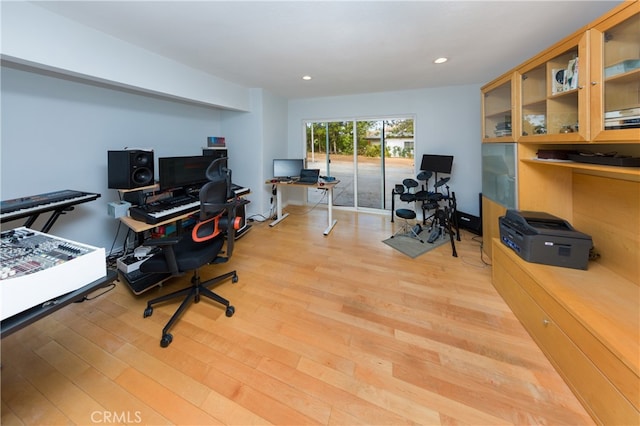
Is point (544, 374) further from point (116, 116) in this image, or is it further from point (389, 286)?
point (116, 116)

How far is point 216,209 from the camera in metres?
1.84

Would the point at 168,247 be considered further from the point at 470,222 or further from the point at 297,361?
the point at 470,222

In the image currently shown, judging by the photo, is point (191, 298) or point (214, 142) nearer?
point (191, 298)

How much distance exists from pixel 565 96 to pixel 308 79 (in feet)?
9.85

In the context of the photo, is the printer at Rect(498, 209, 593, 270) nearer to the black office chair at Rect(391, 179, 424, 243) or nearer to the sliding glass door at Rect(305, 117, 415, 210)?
the black office chair at Rect(391, 179, 424, 243)

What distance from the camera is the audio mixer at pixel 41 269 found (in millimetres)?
880

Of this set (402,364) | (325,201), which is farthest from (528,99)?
(325,201)

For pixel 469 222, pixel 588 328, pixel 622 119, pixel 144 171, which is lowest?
pixel 588 328

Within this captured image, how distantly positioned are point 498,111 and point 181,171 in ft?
12.6

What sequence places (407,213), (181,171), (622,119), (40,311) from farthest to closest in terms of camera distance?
1. (407,213)
2. (181,171)
3. (622,119)
4. (40,311)

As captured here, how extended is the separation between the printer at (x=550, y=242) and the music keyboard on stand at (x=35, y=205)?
3761 millimetres

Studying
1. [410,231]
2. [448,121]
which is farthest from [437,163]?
[410,231]

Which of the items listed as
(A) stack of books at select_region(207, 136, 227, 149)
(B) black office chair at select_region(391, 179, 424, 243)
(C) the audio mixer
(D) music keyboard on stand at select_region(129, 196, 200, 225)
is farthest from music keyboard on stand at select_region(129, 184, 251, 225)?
(B) black office chair at select_region(391, 179, 424, 243)

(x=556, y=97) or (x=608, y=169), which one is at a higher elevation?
(x=556, y=97)
